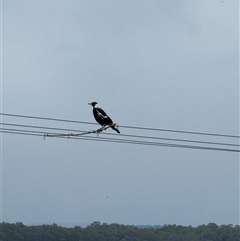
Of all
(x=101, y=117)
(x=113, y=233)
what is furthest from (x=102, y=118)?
(x=113, y=233)

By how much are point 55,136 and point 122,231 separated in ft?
78.3

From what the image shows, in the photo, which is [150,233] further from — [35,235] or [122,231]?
[35,235]

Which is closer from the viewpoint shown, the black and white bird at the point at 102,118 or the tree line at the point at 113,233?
the black and white bird at the point at 102,118

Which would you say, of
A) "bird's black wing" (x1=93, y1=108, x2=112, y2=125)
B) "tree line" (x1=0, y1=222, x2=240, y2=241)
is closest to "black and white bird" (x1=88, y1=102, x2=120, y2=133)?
"bird's black wing" (x1=93, y1=108, x2=112, y2=125)

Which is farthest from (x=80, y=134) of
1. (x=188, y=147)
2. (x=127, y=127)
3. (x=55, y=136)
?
(x=188, y=147)

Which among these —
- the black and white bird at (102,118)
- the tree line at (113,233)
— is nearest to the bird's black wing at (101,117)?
the black and white bird at (102,118)

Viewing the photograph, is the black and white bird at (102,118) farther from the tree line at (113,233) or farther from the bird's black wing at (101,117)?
the tree line at (113,233)

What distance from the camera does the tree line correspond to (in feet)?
139

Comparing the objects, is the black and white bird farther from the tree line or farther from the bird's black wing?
the tree line

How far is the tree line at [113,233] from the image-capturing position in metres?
42.4

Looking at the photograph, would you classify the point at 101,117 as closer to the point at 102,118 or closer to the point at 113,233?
the point at 102,118

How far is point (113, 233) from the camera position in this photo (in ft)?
146

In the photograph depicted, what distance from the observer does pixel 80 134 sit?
21344mm

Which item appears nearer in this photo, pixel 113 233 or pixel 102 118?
pixel 102 118
